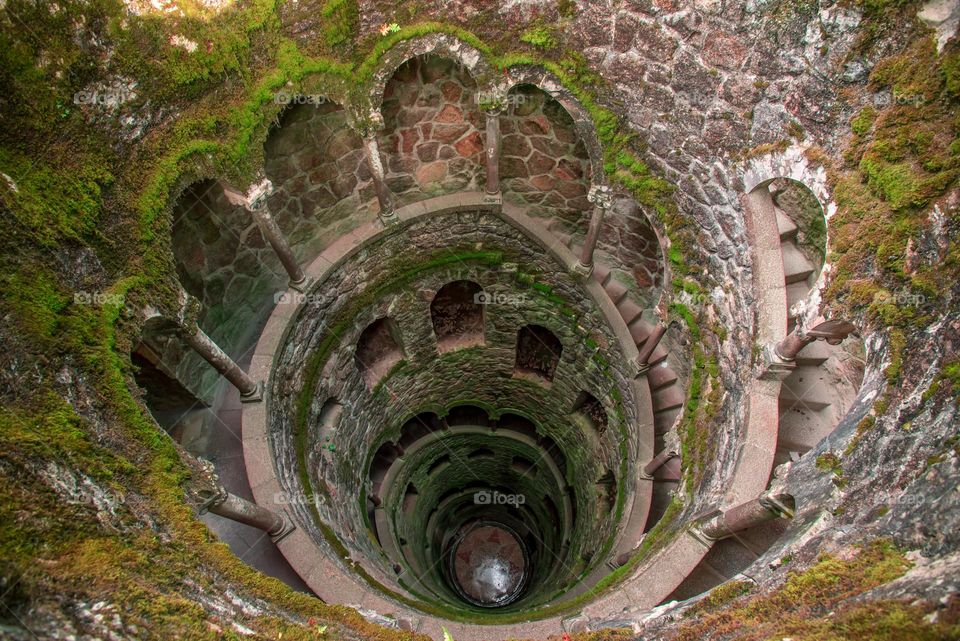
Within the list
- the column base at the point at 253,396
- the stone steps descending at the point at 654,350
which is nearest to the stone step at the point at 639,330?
the stone steps descending at the point at 654,350

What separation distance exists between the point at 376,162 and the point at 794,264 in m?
6.39

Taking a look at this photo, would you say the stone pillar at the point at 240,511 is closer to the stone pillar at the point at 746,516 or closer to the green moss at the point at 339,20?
the stone pillar at the point at 746,516

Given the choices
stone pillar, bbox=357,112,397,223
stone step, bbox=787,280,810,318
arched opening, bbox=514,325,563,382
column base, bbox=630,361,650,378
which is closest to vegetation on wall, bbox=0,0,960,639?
stone pillar, bbox=357,112,397,223

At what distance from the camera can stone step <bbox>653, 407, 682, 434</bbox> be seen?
383 inches

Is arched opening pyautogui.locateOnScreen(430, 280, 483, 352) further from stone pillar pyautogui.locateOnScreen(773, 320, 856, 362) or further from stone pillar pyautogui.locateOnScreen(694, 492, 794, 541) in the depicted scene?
stone pillar pyautogui.locateOnScreen(694, 492, 794, 541)

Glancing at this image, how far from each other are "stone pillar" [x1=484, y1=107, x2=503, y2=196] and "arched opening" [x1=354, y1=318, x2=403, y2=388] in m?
→ 3.44

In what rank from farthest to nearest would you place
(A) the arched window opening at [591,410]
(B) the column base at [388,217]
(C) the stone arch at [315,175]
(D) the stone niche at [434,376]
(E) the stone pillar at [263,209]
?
(A) the arched window opening at [591,410] → (B) the column base at [388,217] → (D) the stone niche at [434,376] → (C) the stone arch at [315,175] → (E) the stone pillar at [263,209]

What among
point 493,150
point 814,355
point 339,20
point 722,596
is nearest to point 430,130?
point 493,150

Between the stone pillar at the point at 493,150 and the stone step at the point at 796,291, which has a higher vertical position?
the stone pillar at the point at 493,150

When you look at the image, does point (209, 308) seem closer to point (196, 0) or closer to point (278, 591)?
point (196, 0)

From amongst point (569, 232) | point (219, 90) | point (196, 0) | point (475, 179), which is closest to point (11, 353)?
point (219, 90)

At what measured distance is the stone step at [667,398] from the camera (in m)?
9.88

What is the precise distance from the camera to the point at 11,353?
4441mm

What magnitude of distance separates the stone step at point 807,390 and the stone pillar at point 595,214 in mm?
3605
